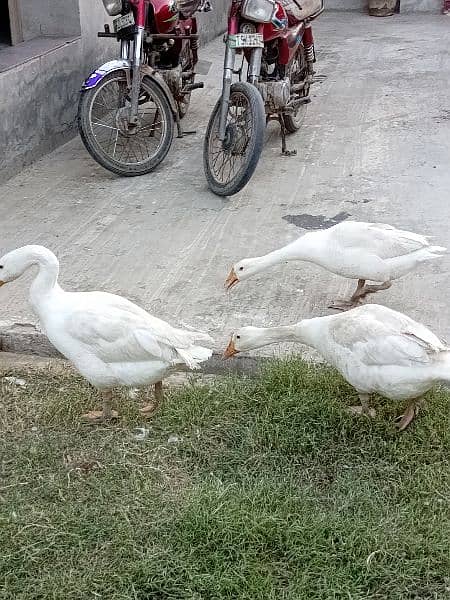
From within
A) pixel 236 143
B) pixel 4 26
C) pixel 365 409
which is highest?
pixel 4 26

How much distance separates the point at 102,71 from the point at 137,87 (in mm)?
256

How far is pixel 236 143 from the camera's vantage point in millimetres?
5539

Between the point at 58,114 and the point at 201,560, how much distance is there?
15.6 feet

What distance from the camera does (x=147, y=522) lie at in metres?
2.81

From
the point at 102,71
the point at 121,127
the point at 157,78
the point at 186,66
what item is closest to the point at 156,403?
the point at 121,127

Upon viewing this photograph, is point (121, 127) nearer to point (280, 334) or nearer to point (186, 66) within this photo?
point (186, 66)

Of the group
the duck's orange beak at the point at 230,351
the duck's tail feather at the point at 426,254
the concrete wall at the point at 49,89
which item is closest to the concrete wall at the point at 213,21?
the concrete wall at the point at 49,89

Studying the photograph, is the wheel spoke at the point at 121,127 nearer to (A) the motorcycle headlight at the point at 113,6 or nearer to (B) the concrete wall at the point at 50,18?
(A) the motorcycle headlight at the point at 113,6

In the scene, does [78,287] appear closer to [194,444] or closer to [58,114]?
[194,444]

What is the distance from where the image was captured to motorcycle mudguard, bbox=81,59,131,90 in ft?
18.5

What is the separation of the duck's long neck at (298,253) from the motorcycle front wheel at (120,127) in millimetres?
2098

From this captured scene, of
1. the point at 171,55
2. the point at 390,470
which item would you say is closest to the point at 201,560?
the point at 390,470

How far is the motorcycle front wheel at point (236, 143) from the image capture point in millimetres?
5379

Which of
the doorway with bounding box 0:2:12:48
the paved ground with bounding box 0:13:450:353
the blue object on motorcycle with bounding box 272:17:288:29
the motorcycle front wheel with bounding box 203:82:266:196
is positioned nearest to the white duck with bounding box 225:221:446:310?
the paved ground with bounding box 0:13:450:353
